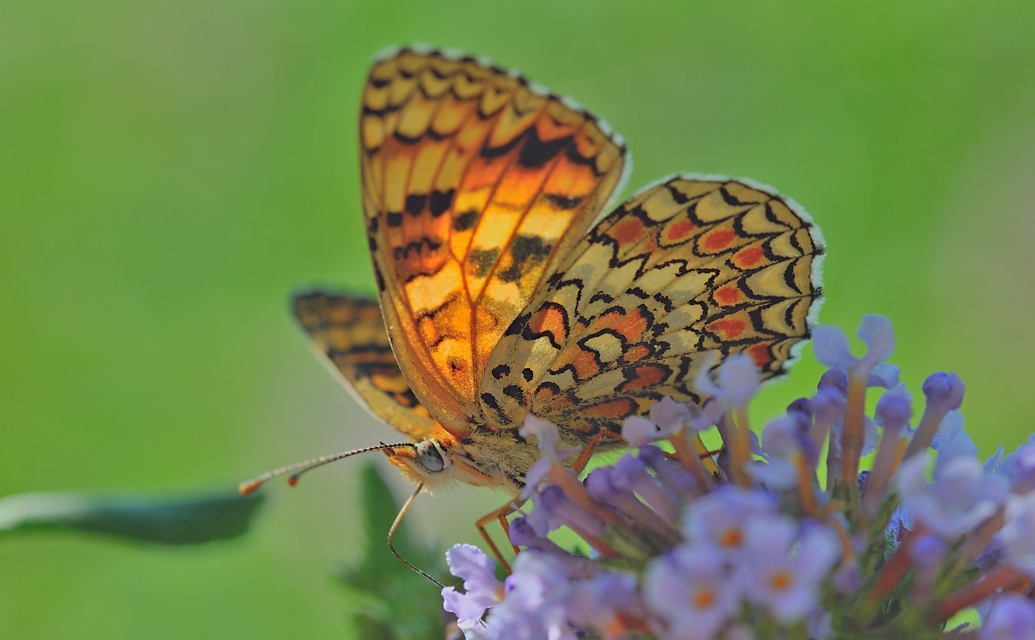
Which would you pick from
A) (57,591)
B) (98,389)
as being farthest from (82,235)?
(57,591)

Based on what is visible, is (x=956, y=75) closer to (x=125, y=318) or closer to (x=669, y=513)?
(x=669, y=513)

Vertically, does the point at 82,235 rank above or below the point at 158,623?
above

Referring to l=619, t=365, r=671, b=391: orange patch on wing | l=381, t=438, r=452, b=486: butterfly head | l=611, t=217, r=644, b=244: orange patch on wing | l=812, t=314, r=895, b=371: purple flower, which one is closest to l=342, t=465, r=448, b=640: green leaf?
l=381, t=438, r=452, b=486: butterfly head

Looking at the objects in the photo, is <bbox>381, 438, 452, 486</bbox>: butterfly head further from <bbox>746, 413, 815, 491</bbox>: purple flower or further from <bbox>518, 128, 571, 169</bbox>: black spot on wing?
<bbox>746, 413, 815, 491</bbox>: purple flower

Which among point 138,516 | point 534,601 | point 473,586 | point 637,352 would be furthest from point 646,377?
point 138,516

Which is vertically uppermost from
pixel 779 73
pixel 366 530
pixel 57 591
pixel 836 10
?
pixel 836 10

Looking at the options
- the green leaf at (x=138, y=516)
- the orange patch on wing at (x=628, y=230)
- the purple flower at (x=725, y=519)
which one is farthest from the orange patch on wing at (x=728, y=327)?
the green leaf at (x=138, y=516)
